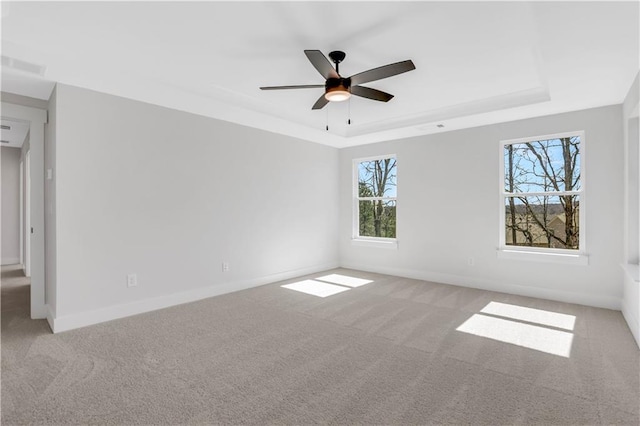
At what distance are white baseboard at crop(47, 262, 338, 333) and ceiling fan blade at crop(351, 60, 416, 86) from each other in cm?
314

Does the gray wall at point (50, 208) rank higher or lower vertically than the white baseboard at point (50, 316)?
higher

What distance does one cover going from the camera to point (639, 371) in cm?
238

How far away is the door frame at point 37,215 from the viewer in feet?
11.6

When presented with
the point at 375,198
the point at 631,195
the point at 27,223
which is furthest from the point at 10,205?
the point at 631,195

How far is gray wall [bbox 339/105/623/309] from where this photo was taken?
3.89m

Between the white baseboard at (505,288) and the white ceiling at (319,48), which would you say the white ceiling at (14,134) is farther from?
the white baseboard at (505,288)

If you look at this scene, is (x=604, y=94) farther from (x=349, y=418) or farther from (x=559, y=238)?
(x=349, y=418)

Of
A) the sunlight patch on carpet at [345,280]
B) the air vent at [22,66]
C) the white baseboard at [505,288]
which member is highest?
the air vent at [22,66]

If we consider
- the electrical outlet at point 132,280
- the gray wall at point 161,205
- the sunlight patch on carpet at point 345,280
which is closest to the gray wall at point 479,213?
the sunlight patch on carpet at point 345,280

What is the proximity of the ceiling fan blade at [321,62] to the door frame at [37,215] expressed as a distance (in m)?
3.12

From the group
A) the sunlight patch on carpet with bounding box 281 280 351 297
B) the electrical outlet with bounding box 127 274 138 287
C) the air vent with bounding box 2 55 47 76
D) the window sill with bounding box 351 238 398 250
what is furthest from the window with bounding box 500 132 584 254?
the air vent with bounding box 2 55 47 76

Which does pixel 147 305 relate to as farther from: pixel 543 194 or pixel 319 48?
pixel 543 194

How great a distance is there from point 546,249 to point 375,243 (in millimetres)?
2545

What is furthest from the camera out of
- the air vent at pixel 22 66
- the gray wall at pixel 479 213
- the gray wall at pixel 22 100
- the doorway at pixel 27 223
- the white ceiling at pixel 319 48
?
the doorway at pixel 27 223
